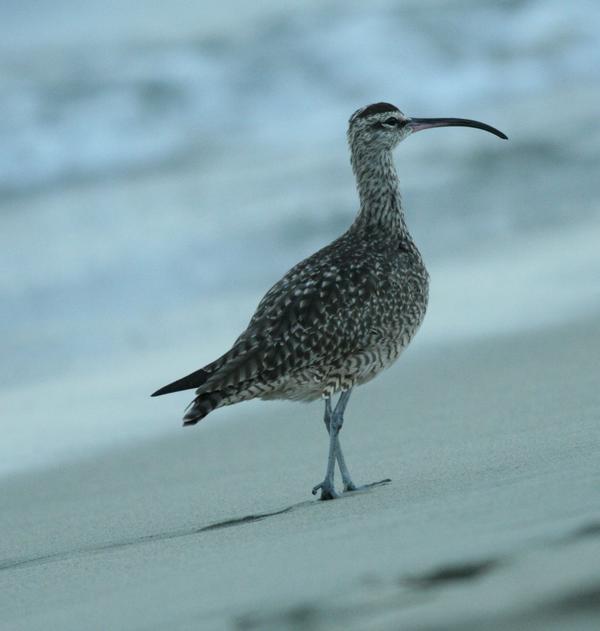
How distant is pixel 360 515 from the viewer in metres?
5.25

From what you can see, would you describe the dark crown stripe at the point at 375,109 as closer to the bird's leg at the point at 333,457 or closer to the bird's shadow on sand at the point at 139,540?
the bird's leg at the point at 333,457

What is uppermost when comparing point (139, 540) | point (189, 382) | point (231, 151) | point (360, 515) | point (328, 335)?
point (231, 151)

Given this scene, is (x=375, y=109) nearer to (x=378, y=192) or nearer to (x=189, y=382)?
(x=378, y=192)

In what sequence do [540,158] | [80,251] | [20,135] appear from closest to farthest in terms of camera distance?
[80,251]
[540,158]
[20,135]

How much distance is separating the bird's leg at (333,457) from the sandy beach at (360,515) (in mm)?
140

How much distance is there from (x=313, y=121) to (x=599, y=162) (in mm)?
6628

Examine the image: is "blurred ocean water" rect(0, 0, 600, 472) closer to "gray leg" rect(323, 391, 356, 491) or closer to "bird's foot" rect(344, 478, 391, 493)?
"gray leg" rect(323, 391, 356, 491)

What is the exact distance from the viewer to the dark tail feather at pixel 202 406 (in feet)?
20.3

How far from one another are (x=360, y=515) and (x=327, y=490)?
1.16 metres

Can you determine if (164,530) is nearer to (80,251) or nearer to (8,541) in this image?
(8,541)

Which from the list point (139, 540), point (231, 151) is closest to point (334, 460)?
point (139, 540)

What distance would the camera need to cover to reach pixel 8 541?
6590 mm

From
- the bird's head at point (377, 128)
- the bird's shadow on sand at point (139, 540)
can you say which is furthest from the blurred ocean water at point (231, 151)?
the bird's shadow on sand at point (139, 540)

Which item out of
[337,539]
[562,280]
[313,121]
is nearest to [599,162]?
[562,280]
